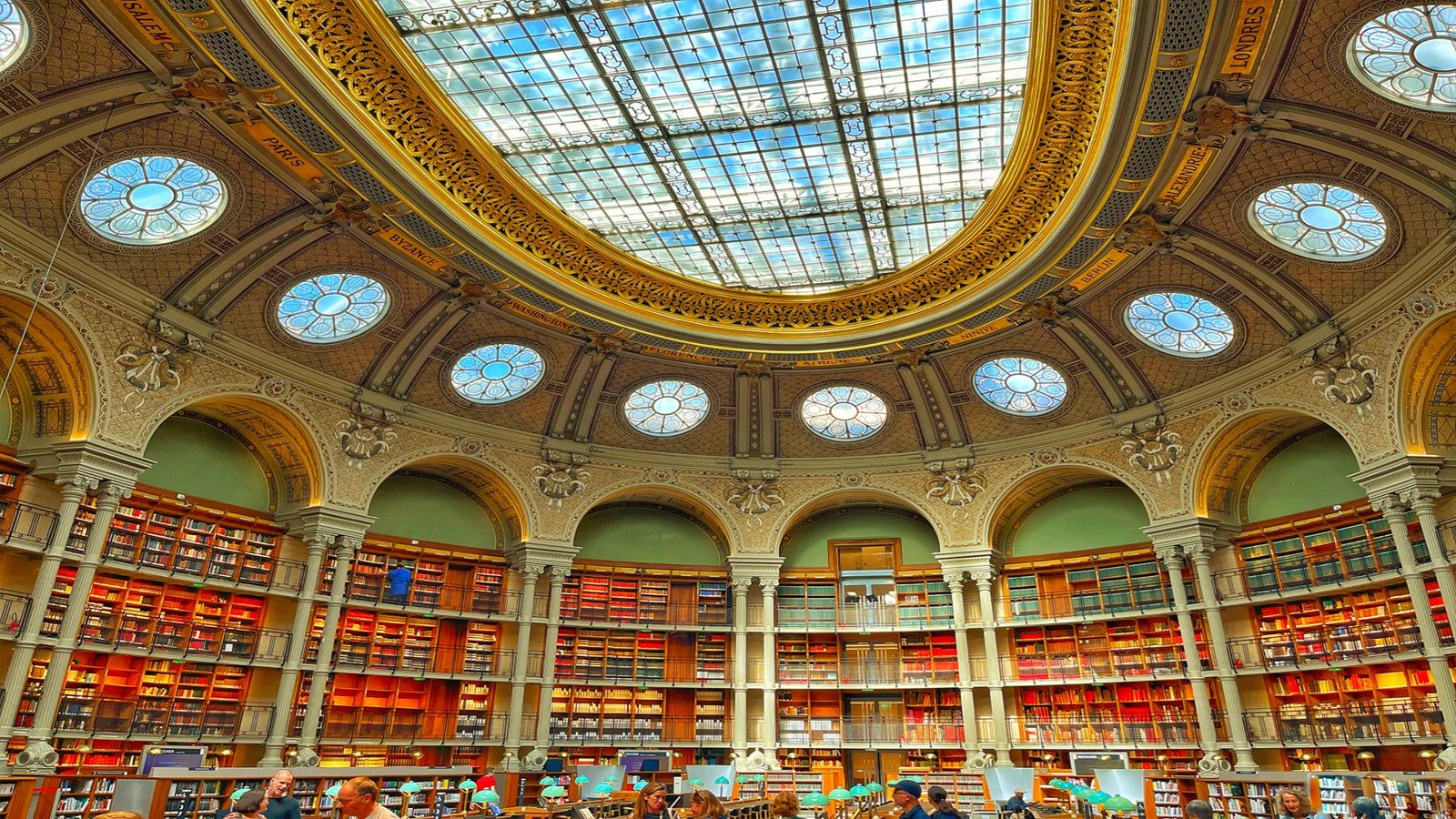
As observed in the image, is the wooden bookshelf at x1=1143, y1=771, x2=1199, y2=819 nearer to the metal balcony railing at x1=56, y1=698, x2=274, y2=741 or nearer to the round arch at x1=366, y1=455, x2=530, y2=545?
the round arch at x1=366, y1=455, x2=530, y2=545

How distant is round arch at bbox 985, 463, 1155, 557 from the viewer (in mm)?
19734

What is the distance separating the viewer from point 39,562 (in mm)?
14148

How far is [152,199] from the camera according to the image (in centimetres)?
1376

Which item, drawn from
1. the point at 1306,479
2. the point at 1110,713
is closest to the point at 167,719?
the point at 1110,713

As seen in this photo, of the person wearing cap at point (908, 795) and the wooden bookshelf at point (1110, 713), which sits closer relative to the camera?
the person wearing cap at point (908, 795)

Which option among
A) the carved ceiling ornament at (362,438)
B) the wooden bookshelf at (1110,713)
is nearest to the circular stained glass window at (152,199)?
the carved ceiling ornament at (362,438)

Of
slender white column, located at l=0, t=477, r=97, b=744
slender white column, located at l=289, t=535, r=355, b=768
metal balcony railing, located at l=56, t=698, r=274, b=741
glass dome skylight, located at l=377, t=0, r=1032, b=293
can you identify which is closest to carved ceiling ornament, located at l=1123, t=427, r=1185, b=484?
glass dome skylight, located at l=377, t=0, r=1032, b=293

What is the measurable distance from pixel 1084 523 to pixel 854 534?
17.8 feet

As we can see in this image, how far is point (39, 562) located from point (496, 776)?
8673 millimetres

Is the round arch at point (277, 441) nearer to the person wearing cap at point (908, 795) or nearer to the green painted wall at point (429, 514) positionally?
the green painted wall at point (429, 514)

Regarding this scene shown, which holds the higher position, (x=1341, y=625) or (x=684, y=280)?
(x=684, y=280)

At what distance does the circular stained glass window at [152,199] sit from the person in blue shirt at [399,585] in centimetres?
794

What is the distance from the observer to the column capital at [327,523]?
679 inches

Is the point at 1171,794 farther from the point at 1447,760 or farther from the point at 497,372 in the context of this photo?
the point at 497,372
